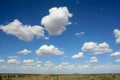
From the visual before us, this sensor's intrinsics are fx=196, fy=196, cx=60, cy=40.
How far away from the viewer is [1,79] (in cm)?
5534

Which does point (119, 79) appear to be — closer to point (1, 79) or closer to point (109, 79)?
point (109, 79)

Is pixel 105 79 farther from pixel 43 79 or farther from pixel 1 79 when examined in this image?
pixel 1 79

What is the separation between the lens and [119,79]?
5719cm

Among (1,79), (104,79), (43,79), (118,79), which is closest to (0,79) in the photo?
(1,79)

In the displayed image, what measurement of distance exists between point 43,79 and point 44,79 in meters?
0.34

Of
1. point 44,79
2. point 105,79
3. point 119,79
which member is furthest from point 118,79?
point 44,79

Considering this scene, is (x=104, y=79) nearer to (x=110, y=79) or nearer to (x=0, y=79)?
(x=110, y=79)

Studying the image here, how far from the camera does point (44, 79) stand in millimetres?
57969

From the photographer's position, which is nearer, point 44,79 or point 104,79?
point 104,79

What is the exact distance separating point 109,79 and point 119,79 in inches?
125

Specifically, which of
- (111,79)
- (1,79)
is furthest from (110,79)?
(1,79)

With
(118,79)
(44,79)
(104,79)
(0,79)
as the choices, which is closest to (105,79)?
(104,79)

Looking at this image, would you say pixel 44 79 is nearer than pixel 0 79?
No

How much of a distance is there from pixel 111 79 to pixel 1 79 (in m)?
31.4
